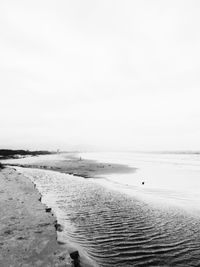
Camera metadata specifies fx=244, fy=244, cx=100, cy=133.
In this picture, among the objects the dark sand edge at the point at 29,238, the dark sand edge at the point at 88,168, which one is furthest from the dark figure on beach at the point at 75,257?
the dark sand edge at the point at 88,168

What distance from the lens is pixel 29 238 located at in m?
8.93

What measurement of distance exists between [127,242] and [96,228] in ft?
7.16

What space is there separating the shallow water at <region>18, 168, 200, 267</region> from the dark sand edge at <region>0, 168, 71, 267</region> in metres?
0.90

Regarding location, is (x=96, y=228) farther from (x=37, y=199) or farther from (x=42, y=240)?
(x=37, y=199)

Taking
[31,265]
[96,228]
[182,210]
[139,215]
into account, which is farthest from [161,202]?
[31,265]

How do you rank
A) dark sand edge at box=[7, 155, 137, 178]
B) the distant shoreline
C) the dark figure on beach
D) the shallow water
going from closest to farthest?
the dark figure on beach → the shallow water → dark sand edge at box=[7, 155, 137, 178] → the distant shoreline

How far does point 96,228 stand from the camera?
11.5 m

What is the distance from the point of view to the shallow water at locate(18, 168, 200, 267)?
8.31 metres

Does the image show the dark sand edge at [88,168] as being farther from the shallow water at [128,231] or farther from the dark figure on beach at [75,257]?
the dark figure on beach at [75,257]

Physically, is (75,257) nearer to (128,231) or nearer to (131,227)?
(128,231)

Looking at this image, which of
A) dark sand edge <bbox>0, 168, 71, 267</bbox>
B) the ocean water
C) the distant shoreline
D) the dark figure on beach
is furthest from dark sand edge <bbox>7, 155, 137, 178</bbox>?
the dark figure on beach

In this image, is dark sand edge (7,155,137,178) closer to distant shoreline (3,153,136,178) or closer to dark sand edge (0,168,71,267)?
distant shoreline (3,153,136,178)

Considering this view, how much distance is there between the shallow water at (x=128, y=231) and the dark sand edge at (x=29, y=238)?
0.90 meters

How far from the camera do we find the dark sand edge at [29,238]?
720 cm
